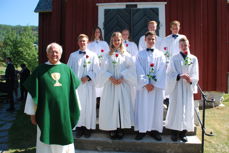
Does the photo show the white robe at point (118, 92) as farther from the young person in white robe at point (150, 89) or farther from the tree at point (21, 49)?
the tree at point (21, 49)

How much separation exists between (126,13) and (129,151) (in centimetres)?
425

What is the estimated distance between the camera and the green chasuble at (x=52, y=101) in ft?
11.5

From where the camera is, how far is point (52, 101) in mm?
3553

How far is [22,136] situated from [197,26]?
18.6 ft

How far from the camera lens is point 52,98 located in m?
3.54

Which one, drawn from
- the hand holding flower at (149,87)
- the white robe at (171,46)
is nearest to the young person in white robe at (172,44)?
the white robe at (171,46)

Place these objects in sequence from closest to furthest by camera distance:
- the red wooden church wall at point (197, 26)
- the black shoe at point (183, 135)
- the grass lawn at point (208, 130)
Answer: the black shoe at point (183, 135) → the grass lawn at point (208, 130) → the red wooden church wall at point (197, 26)

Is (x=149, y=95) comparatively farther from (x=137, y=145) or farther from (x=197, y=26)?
(x=197, y=26)

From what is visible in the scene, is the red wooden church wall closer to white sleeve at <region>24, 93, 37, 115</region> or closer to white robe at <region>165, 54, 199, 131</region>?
white robe at <region>165, 54, 199, 131</region>

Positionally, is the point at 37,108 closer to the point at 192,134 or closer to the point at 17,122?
the point at 192,134

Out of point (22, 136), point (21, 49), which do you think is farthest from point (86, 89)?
point (21, 49)

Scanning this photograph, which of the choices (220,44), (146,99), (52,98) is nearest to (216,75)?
(220,44)

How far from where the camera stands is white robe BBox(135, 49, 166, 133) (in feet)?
15.7

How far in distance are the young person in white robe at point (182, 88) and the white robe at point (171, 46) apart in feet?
3.43
